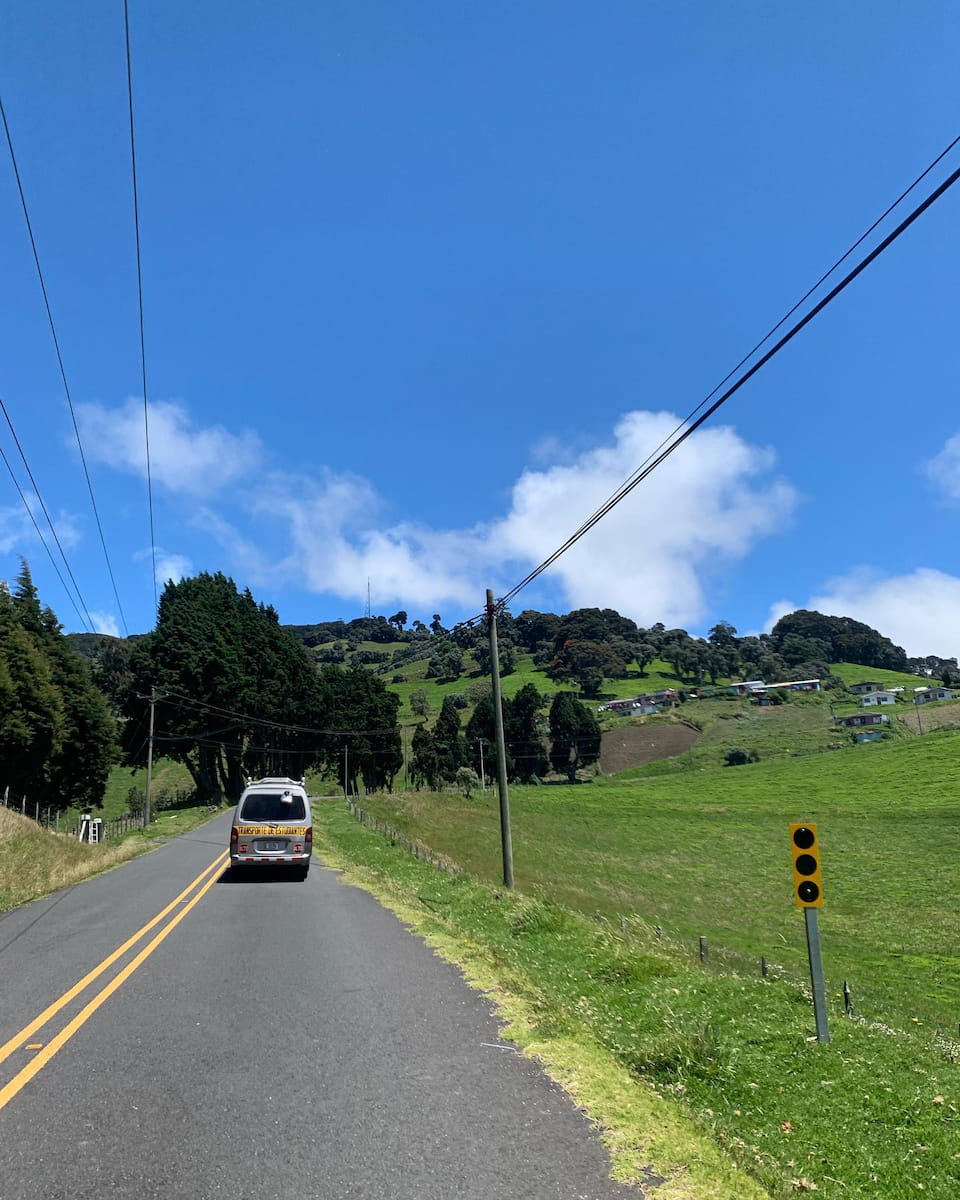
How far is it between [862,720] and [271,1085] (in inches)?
4806

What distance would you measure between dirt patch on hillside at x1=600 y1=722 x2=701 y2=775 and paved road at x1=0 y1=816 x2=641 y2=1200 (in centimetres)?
9791

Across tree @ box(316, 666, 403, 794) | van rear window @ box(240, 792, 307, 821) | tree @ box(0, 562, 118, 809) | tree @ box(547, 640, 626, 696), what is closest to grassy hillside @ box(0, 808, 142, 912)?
van rear window @ box(240, 792, 307, 821)

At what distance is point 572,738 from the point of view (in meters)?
107

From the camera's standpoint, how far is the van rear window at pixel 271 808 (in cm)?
1867

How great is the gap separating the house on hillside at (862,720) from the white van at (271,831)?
4109 inches

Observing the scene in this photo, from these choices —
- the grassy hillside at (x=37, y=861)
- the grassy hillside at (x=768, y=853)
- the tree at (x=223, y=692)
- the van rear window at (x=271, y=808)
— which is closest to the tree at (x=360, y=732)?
the tree at (x=223, y=692)

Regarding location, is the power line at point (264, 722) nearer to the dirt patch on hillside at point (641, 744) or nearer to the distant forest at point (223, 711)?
the distant forest at point (223, 711)

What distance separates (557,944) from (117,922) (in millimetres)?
7000

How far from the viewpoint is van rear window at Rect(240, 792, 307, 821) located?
1867 cm

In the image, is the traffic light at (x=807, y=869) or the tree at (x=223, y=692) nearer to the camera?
the traffic light at (x=807, y=869)

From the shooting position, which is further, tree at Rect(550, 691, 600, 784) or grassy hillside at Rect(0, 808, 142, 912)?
tree at Rect(550, 691, 600, 784)

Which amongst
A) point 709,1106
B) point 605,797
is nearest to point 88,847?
point 709,1106

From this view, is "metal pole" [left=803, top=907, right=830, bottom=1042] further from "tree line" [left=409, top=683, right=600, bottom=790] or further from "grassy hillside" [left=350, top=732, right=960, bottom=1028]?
"tree line" [left=409, top=683, right=600, bottom=790]

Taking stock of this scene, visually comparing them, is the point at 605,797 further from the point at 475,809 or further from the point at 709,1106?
the point at 709,1106
